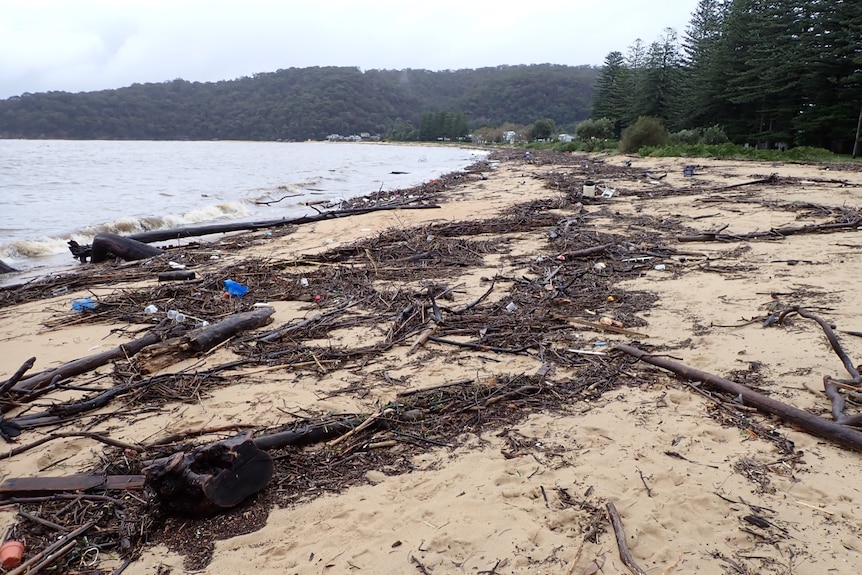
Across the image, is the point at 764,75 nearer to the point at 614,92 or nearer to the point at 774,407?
the point at 614,92

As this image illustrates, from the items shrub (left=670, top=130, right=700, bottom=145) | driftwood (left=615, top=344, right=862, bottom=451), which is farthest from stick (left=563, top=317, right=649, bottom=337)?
shrub (left=670, top=130, right=700, bottom=145)

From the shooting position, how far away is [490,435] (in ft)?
9.59

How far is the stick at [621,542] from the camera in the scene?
1.93 meters

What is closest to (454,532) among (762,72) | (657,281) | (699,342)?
(699,342)

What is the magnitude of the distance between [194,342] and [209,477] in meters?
2.21

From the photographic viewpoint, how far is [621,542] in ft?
6.72

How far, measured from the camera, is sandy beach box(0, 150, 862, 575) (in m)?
2.12

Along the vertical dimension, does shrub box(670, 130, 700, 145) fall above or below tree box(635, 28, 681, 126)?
below

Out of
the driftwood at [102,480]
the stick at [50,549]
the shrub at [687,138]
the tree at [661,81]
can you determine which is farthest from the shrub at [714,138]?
the stick at [50,549]

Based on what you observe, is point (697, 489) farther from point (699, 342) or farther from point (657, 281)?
point (657, 281)

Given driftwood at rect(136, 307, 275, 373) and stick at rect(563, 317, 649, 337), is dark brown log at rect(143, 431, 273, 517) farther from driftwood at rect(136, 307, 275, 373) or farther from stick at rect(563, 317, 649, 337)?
stick at rect(563, 317, 649, 337)

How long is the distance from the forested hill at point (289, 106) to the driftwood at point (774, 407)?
91660mm

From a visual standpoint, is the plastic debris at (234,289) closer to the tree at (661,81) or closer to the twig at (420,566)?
the twig at (420,566)

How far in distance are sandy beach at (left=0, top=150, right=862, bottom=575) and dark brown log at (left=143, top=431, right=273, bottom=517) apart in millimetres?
73
